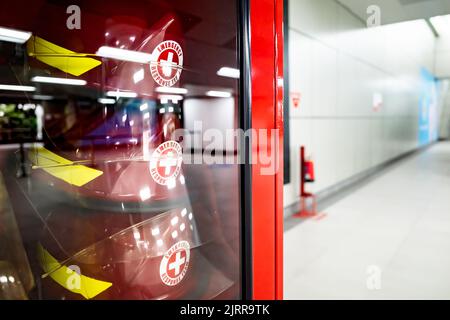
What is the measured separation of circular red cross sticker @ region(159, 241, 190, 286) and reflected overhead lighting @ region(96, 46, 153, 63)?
914 millimetres

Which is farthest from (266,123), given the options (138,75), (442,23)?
(442,23)

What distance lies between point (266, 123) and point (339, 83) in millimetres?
4860

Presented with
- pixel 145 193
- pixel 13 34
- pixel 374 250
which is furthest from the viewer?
pixel 374 250

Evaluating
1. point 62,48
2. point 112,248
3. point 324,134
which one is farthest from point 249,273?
point 324,134

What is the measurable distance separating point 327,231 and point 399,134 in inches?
311

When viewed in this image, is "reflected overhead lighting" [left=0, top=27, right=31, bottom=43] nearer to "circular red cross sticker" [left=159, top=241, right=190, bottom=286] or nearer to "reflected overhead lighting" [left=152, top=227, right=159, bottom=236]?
"reflected overhead lighting" [left=152, top=227, right=159, bottom=236]

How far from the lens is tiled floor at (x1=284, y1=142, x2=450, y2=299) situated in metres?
2.38

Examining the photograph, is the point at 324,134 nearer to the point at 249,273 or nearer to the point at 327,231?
the point at 327,231

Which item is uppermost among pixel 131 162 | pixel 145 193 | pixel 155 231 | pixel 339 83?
pixel 339 83

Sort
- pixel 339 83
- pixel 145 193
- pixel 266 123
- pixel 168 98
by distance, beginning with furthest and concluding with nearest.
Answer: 1. pixel 339 83
2. pixel 145 193
3. pixel 168 98
4. pixel 266 123

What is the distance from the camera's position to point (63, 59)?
1.35 m

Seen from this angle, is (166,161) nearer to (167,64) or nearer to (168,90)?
(168,90)

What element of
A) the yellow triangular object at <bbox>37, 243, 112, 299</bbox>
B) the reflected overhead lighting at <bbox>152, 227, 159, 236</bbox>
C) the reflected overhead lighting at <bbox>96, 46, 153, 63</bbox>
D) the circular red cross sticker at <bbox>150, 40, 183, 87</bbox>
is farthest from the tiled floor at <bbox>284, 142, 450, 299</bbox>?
the reflected overhead lighting at <bbox>96, 46, 153, 63</bbox>

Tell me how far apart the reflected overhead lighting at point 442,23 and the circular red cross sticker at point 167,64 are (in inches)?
46.1
